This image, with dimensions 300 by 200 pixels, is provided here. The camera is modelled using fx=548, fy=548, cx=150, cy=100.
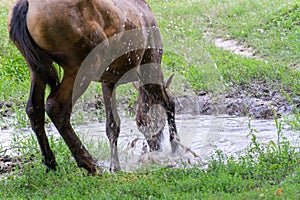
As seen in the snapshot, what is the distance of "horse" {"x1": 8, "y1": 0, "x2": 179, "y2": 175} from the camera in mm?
4922

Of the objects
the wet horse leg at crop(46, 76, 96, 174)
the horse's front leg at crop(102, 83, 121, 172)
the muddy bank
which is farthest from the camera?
the muddy bank

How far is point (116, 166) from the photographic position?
20.7 ft

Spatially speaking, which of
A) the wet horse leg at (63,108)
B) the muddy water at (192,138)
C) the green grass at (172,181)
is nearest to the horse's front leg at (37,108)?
the wet horse leg at (63,108)

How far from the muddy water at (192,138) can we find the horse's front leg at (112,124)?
12cm

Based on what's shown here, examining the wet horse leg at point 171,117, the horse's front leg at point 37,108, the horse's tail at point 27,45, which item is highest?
the horse's tail at point 27,45

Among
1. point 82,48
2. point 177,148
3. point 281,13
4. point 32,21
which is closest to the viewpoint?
point 32,21

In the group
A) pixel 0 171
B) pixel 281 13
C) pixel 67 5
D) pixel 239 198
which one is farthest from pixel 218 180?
pixel 281 13

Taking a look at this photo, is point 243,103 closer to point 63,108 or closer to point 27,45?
point 63,108

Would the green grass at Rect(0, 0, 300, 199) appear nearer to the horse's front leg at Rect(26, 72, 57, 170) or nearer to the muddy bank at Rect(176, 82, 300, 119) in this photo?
the muddy bank at Rect(176, 82, 300, 119)

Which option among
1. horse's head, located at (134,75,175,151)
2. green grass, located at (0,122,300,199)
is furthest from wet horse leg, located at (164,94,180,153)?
green grass, located at (0,122,300,199)

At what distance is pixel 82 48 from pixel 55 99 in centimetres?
57

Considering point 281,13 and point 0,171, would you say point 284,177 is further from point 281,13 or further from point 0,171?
point 281,13

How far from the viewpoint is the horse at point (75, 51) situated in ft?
16.1

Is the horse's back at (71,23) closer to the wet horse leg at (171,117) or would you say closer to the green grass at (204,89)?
the green grass at (204,89)
